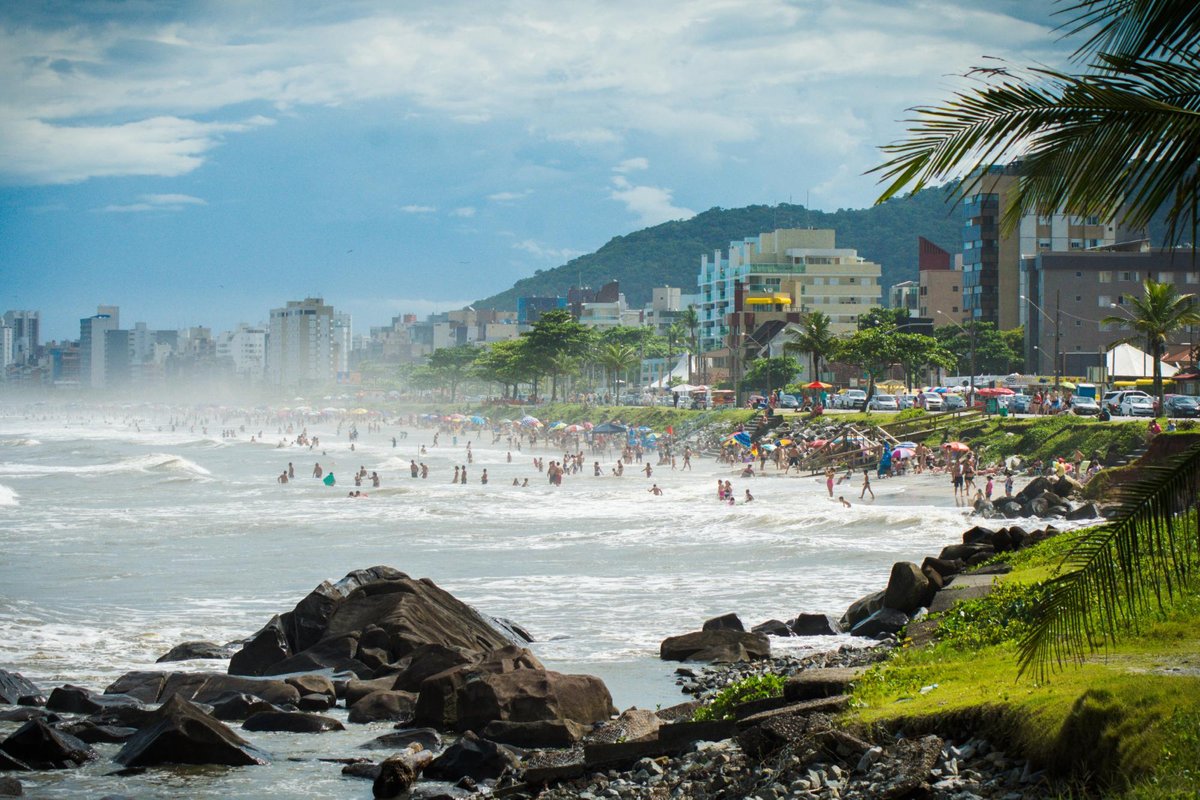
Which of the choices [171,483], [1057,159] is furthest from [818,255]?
[1057,159]

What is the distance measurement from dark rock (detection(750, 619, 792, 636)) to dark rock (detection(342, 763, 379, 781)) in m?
8.38

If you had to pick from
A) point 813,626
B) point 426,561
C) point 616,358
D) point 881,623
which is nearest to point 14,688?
point 813,626

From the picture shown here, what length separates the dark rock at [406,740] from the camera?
46.0 ft

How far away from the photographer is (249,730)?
1524cm

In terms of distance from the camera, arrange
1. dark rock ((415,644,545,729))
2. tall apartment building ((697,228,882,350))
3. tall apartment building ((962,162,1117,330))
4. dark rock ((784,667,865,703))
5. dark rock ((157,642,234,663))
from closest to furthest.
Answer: dark rock ((784,667,865,703)), dark rock ((415,644,545,729)), dark rock ((157,642,234,663)), tall apartment building ((962,162,1117,330)), tall apartment building ((697,228,882,350))

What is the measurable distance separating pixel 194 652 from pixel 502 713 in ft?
23.4

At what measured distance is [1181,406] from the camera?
5622 cm

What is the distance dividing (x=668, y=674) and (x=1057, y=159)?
12415 mm

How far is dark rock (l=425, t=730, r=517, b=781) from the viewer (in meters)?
12.6

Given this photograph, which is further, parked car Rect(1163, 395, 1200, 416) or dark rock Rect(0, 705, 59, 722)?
parked car Rect(1163, 395, 1200, 416)

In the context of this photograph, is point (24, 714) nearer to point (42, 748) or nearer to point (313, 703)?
point (42, 748)

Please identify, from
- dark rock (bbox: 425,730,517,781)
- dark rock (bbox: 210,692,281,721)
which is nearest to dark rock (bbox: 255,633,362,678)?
dark rock (bbox: 210,692,281,721)

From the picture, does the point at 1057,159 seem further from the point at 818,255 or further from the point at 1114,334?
the point at 818,255

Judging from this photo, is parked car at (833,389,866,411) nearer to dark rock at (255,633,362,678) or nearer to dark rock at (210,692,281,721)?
dark rock at (255,633,362,678)
